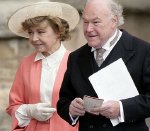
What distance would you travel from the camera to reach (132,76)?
3.56 metres

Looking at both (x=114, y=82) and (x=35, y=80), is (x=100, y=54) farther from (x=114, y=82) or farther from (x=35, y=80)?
(x=35, y=80)

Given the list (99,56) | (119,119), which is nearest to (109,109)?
(119,119)

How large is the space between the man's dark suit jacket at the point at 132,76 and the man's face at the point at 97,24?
0.13m

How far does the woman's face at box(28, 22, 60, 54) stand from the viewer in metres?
4.41

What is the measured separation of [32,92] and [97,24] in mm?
990

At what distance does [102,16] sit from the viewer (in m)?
3.59

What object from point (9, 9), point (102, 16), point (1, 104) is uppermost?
point (102, 16)

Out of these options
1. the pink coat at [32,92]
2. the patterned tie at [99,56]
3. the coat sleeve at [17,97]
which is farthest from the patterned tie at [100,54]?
the coat sleeve at [17,97]

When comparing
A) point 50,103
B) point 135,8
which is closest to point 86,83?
point 50,103

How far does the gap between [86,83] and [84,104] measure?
196 millimetres

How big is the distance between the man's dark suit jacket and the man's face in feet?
A: 0.41

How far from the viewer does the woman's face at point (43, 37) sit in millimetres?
4410

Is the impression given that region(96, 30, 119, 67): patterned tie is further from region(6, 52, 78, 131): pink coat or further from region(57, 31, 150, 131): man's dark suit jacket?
region(6, 52, 78, 131): pink coat

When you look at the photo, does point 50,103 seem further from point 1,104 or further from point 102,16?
point 1,104
